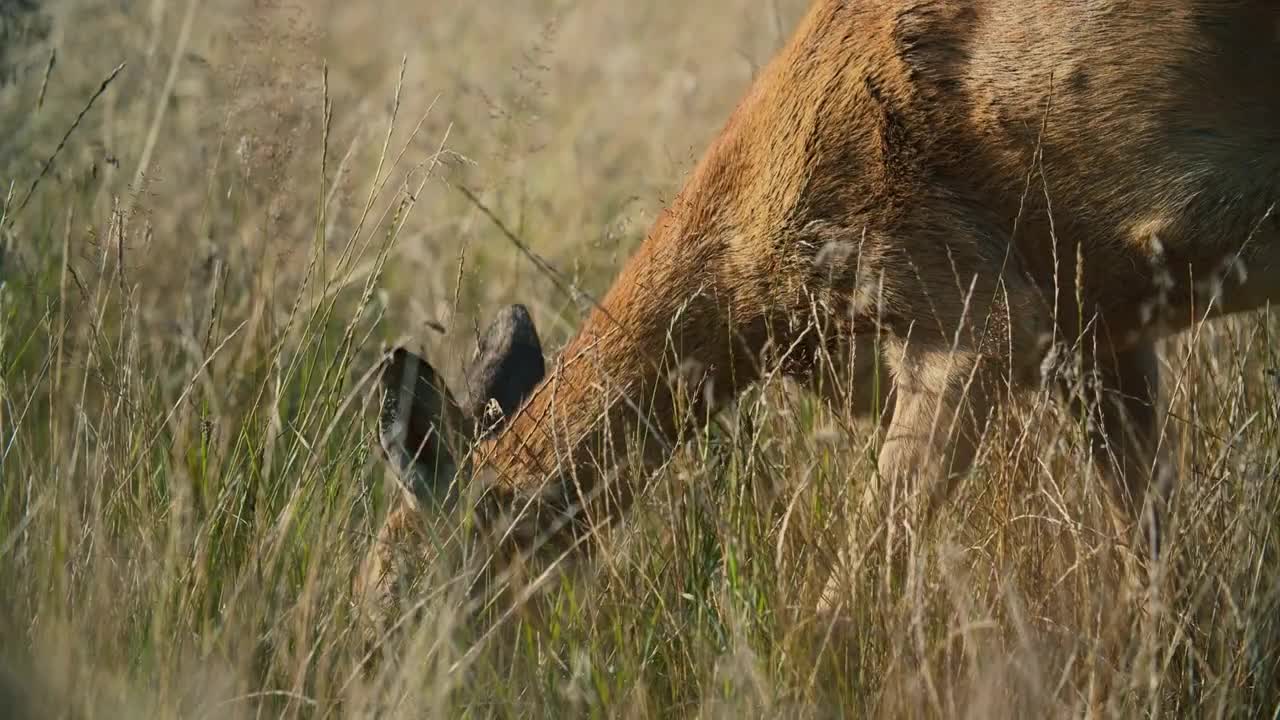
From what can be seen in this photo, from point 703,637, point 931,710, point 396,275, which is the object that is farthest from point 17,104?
point 931,710

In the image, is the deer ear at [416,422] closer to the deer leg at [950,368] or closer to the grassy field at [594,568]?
the grassy field at [594,568]

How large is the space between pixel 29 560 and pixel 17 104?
2.92 metres

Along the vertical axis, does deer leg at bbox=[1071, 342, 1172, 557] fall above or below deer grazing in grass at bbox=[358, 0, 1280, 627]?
below

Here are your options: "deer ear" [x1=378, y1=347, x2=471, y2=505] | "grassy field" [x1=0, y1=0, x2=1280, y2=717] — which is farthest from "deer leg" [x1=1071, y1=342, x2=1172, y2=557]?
"deer ear" [x1=378, y1=347, x2=471, y2=505]

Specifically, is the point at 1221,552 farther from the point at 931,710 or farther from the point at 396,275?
the point at 396,275

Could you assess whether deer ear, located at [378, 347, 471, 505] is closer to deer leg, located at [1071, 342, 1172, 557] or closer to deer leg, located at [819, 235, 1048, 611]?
deer leg, located at [819, 235, 1048, 611]

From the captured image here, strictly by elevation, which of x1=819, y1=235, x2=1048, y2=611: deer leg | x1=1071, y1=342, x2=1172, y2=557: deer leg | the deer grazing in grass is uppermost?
the deer grazing in grass

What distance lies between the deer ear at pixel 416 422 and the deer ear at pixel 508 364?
0.37m

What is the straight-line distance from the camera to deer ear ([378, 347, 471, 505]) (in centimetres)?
350

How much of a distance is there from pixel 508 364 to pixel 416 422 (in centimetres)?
51

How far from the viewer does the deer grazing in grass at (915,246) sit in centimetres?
351

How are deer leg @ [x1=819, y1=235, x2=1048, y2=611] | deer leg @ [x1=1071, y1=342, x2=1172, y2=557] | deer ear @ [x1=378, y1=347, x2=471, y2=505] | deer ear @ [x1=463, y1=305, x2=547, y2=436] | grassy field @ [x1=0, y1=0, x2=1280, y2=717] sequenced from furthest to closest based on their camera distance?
deer leg @ [x1=1071, y1=342, x2=1172, y2=557] < deer ear @ [x1=463, y1=305, x2=547, y2=436] < deer leg @ [x1=819, y1=235, x2=1048, y2=611] < deer ear @ [x1=378, y1=347, x2=471, y2=505] < grassy field @ [x1=0, y1=0, x2=1280, y2=717]

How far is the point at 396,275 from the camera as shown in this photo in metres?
7.28

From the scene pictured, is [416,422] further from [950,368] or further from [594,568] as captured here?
[950,368]
